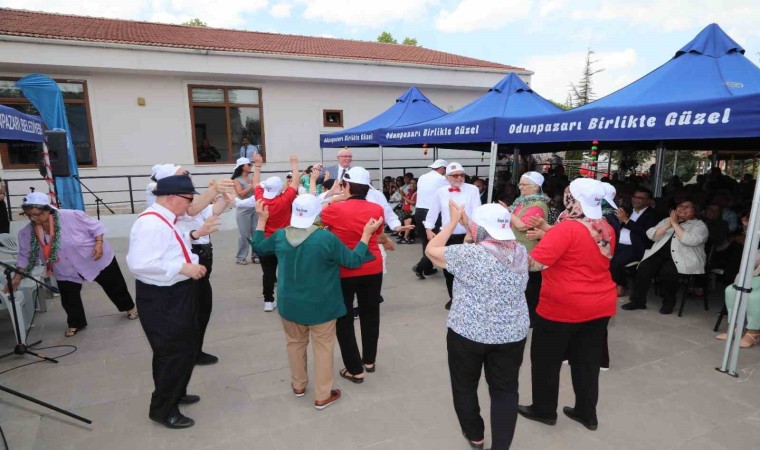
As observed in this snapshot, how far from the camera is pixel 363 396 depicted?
3354mm

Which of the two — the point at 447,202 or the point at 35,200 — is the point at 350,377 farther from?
the point at 35,200

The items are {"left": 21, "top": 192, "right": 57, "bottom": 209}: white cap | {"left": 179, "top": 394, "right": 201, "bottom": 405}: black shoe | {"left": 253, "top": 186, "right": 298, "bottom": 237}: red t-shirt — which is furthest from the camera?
{"left": 253, "top": 186, "right": 298, "bottom": 237}: red t-shirt

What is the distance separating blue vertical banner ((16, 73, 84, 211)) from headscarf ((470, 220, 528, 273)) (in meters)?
6.68

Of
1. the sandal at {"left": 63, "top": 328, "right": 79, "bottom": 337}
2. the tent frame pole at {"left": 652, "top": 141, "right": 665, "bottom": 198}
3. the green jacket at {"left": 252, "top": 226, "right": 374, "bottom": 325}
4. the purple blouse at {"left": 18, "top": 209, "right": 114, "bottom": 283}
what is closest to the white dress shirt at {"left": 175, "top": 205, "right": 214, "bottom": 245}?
the green jacket at {"left": 252, "top": 226, "right": 374, "bottom": 325}

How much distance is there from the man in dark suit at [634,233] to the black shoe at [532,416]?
301 cm

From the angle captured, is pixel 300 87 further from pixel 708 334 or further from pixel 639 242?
pixel 708 334

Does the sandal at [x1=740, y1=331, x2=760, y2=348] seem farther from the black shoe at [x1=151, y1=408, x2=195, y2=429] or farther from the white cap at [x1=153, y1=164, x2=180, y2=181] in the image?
the white cap at [x1=153, y1=164, x2=180, y2=181]

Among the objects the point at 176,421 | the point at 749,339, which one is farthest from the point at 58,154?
the point at 749,339

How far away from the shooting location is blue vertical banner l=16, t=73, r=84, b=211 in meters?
6.45

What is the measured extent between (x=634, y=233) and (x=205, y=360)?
5.07m

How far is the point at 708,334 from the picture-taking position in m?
4.42

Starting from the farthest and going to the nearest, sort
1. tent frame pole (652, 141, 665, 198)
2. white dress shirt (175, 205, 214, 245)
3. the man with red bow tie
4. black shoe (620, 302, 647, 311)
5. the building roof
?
1. the building roof
2. tent frame pole (652, 141, 665, 198)
3. black shoe (620, 302, 647, 311)
4. the man with red bow tie
5. white dress shirt (175, 205, 214, 245)

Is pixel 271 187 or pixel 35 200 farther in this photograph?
pixel 271 187

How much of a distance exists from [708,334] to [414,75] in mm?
12669
